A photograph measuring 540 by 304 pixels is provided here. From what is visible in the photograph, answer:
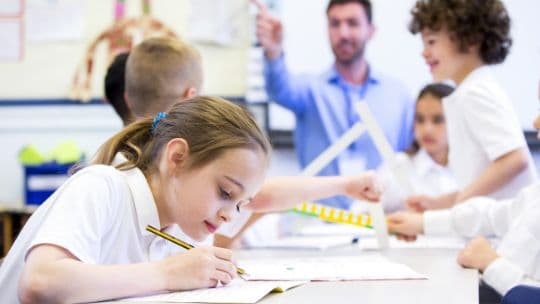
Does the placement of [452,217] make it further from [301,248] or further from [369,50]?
[369,50]

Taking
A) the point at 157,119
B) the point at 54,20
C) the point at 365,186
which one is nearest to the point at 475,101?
the point at 365,186

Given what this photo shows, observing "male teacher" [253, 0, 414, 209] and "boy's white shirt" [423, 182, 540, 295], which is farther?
"male teacher" [253, 0, 414, 209]

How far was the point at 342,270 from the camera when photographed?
134 centimetres

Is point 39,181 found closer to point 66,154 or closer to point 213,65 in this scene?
point 66,154

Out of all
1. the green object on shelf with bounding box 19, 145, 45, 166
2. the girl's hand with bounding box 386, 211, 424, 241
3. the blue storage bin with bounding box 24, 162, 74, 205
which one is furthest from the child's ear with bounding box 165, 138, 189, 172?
the green object on shelf with bounding box 19, 145, 45, 166

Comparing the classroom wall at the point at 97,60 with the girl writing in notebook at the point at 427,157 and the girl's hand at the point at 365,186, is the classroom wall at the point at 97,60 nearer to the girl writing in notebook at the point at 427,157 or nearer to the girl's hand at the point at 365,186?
the girl writing in notebook at the point at 427,157

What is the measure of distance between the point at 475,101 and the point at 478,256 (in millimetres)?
790

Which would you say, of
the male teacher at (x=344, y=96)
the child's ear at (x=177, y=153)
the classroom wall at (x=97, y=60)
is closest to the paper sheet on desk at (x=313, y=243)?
the child's ear at (x=177, y=153)

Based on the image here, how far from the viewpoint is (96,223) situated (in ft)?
3.66

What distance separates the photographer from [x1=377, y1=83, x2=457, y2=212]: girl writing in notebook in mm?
2713

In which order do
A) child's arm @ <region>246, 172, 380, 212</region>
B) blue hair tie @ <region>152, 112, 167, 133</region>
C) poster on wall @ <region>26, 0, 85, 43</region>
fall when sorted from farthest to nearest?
poster on wall @ <region>26, 0, 85, 43</region> → child's arm @ <region>246, 172, 380, 212</region> → blue hair tie @ <region>152, 112, 167, 133</region>

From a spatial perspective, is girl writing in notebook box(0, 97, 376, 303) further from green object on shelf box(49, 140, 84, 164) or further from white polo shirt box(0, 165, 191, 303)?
green object on shelf box(49, 140, 84, 164)

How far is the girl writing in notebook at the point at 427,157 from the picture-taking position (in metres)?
2.71

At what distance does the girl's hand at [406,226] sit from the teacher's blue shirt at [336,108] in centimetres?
145
